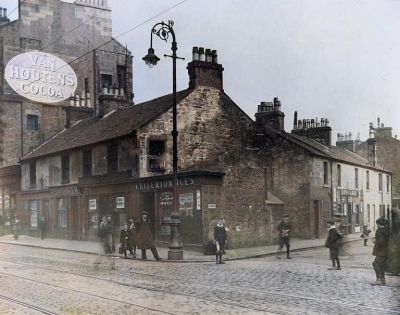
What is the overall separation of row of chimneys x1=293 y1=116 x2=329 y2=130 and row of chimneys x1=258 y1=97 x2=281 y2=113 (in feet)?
1.07

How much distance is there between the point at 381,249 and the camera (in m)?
7.86

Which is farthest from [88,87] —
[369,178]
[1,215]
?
[369,178]

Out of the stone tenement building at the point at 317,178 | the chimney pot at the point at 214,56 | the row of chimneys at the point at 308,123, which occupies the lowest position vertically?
the stone tenement building at the point at 317,178

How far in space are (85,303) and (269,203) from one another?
2890 millimetres

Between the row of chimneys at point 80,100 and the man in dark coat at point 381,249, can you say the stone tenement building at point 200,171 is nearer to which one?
the man in dark coat at point 381,249

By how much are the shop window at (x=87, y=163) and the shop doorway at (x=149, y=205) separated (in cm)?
129

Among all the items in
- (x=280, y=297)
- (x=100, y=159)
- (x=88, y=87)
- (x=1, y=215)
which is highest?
(x=88, y=87)

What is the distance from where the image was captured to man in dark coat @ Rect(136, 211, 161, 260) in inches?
377

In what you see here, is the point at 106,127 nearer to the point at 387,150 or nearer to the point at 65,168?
the point at 65,168

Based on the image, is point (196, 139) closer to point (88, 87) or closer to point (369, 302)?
point (88, 87)

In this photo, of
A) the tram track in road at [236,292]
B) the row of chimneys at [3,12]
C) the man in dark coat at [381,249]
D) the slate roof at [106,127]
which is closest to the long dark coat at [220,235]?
the tram track in road at [236,292]

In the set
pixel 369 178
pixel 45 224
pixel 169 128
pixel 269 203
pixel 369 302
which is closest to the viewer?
pixel 369 178

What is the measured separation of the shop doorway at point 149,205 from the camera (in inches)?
389

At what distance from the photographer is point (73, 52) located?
389 inches
